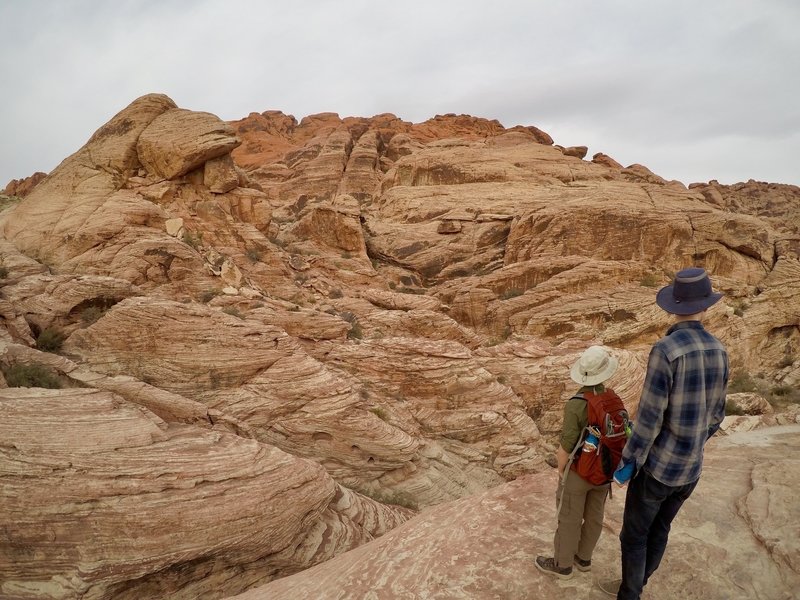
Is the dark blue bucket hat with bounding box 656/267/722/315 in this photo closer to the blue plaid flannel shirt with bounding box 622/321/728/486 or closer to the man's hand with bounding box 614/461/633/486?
the blue plaid flannel shirt with bounding box 622/321/728/486

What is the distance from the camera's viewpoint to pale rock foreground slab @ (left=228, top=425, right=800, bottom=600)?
3596mm

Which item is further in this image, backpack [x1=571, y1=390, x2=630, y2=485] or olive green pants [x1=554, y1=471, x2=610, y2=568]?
olive green pants [x1=554, y1=471, x2=610, y2=568]

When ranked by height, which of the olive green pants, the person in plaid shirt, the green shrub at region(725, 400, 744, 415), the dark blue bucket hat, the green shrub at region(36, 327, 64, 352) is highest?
the dark blue bucket hat

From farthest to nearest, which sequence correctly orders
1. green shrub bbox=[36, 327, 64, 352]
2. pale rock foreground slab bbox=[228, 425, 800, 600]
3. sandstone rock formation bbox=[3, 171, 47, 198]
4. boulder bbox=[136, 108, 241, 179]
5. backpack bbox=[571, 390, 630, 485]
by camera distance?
1. sandstone rock formation bbox=[3, 171, 47, 198]
2. boulder bbox=[136, 108, 241, 179]
3. green shrub bbox=[36, 327, 64, 352]
4. pale rock foreground slab bbox=[228, 425, 800, 600]
5. backpack bbox=[571, 390, 630, 485]

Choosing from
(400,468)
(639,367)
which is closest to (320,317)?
(400,468)

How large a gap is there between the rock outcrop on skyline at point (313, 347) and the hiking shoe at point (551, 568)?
0.17m

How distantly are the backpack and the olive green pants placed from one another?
152 millimetres

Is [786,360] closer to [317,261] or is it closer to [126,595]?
[317,261]

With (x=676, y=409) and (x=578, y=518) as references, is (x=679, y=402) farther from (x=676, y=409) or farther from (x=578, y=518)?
(x=578, y=518)

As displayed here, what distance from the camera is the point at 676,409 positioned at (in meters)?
2.74

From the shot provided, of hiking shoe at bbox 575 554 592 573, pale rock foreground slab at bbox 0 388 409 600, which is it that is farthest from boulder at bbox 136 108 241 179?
hiking shoe at bbox 575 554 592 573

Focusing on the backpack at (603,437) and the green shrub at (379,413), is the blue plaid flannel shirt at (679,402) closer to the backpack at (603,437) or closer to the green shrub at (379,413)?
the backpack at (603,437)

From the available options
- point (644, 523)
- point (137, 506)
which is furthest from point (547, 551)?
point (137, 506)

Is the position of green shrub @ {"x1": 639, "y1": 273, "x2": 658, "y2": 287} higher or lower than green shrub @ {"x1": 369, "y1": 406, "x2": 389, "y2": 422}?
higher
